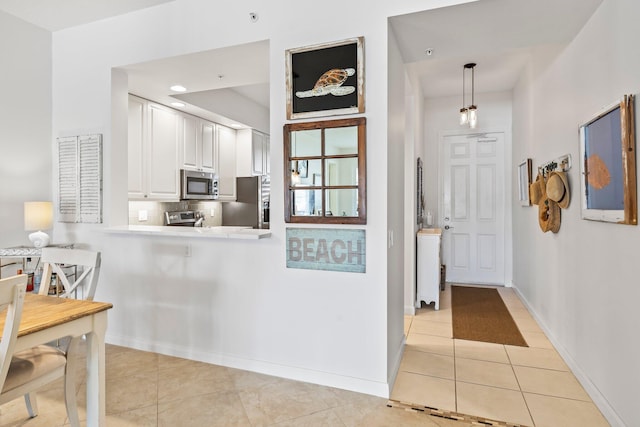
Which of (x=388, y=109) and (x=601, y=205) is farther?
(x=388, y=109)

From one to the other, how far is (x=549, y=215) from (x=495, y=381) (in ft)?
4.68

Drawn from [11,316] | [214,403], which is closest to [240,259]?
[214,403]

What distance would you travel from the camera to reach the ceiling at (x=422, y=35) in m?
2.13

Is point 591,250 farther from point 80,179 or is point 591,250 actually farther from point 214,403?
point 80,179

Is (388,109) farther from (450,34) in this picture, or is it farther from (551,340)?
(551,340)

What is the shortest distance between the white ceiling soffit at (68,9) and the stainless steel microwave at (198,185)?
1.68 m

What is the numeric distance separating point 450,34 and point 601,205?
1415mm

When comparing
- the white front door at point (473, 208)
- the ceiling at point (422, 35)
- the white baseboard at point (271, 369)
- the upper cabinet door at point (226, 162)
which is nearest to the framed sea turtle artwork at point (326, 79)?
the ceiling at point (422, 35)

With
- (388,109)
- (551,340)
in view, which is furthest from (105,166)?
(551,340)

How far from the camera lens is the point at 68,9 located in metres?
2.94

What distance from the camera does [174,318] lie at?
9.29 ft

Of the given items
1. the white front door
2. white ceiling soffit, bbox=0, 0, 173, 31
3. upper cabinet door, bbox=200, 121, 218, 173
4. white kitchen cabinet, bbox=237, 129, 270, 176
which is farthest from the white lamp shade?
the white front door

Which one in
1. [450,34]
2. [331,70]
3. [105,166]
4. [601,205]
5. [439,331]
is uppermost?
[450,34]

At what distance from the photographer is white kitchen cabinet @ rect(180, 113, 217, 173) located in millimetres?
4242
